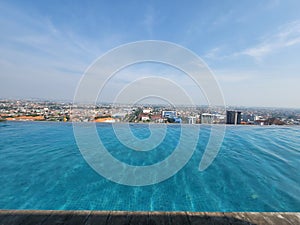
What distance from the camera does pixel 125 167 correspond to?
4.17 metres

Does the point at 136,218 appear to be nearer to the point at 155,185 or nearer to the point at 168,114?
the point at 155,185

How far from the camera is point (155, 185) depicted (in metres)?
3.28

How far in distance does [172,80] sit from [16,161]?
4635mm

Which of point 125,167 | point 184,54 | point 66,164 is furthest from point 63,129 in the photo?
point 184,54

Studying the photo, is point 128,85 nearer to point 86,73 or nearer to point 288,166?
point 86,73

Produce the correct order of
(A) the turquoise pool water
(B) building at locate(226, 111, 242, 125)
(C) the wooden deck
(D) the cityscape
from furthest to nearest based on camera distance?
1. (B) building at locate(226, 111, 242, 125)
2. (D) the cityscape
3. (A) the turquoise pool water
4. (C) the wooden deck

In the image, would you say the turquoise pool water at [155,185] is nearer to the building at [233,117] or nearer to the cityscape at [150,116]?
the cityscape at [150,116]

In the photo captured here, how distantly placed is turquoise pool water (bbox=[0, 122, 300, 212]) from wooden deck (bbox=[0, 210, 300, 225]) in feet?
4.71

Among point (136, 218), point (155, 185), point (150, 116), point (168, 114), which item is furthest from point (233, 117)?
point (136, 218)

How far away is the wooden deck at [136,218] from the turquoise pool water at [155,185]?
1436 mm

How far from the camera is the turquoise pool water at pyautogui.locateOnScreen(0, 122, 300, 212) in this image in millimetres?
2682

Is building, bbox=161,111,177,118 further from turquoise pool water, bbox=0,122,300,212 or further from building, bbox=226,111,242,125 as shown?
building, bbox=226,111,242,125

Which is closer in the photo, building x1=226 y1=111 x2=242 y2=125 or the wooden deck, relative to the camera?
the wooden deck

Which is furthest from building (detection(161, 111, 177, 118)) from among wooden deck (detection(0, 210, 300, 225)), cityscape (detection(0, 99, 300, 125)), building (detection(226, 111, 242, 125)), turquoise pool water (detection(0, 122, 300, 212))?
wooden deck (detection(0, 210, 300, 225))
